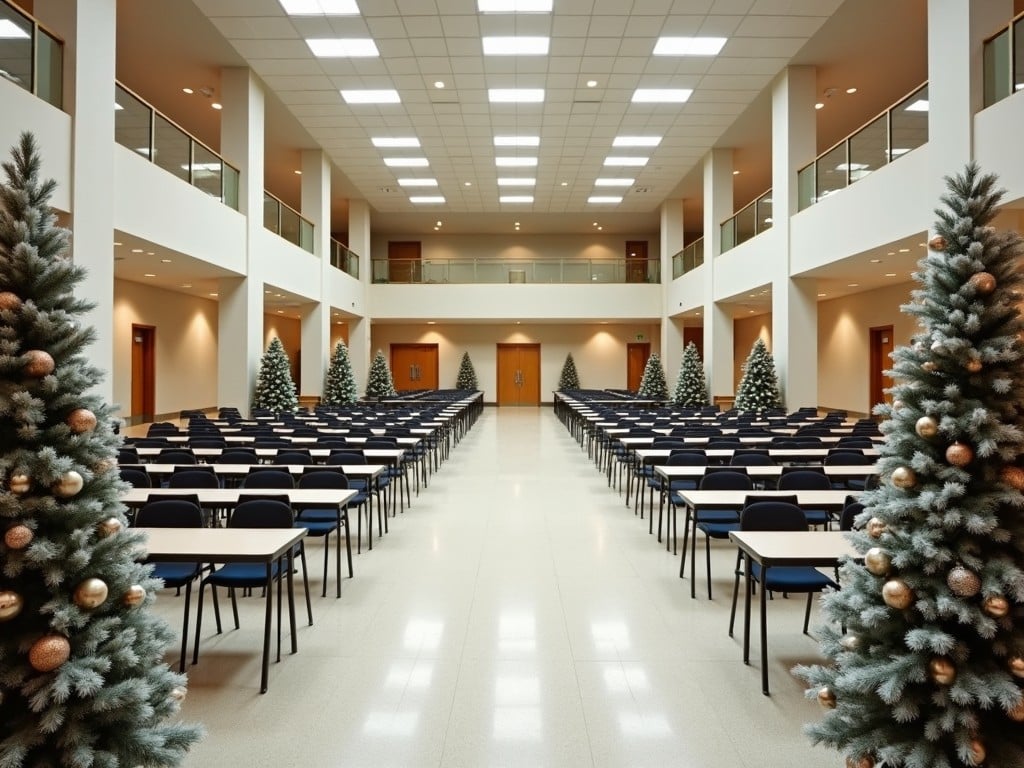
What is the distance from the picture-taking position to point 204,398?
20797 mm

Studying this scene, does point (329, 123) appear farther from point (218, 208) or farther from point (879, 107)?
point (879, 107)

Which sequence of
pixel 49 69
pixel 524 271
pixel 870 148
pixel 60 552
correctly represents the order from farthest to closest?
pixel 524 271 → pixel 870 148 → pixel 49 69 → pixel 60 552

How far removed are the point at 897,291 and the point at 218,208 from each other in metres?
15.5

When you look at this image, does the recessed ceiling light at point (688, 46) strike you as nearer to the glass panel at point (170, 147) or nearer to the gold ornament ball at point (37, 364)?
Result: the glass panel at point (170, 147)

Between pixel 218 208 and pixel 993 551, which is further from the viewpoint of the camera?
pixel 218 208

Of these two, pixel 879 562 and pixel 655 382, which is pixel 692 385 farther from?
pixel 879 562

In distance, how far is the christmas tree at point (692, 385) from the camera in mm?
19234

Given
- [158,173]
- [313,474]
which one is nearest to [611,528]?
[313,474]

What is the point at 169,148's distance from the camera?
447 inches

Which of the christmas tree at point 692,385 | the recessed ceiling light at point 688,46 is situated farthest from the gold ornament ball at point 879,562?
the christmas tree at point 692,385

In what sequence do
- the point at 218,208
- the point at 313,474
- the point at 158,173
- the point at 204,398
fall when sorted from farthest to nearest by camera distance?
the point at 204,398 < the point at 218,208 < the point at 158,173 < the point at 313,474

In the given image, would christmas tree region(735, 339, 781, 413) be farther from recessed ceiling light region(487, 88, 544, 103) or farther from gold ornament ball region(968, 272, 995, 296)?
gold ornament ball region(968, 272, 995, 296)

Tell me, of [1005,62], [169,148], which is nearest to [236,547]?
[1005,62]

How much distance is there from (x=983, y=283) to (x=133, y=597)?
10.6 feet
